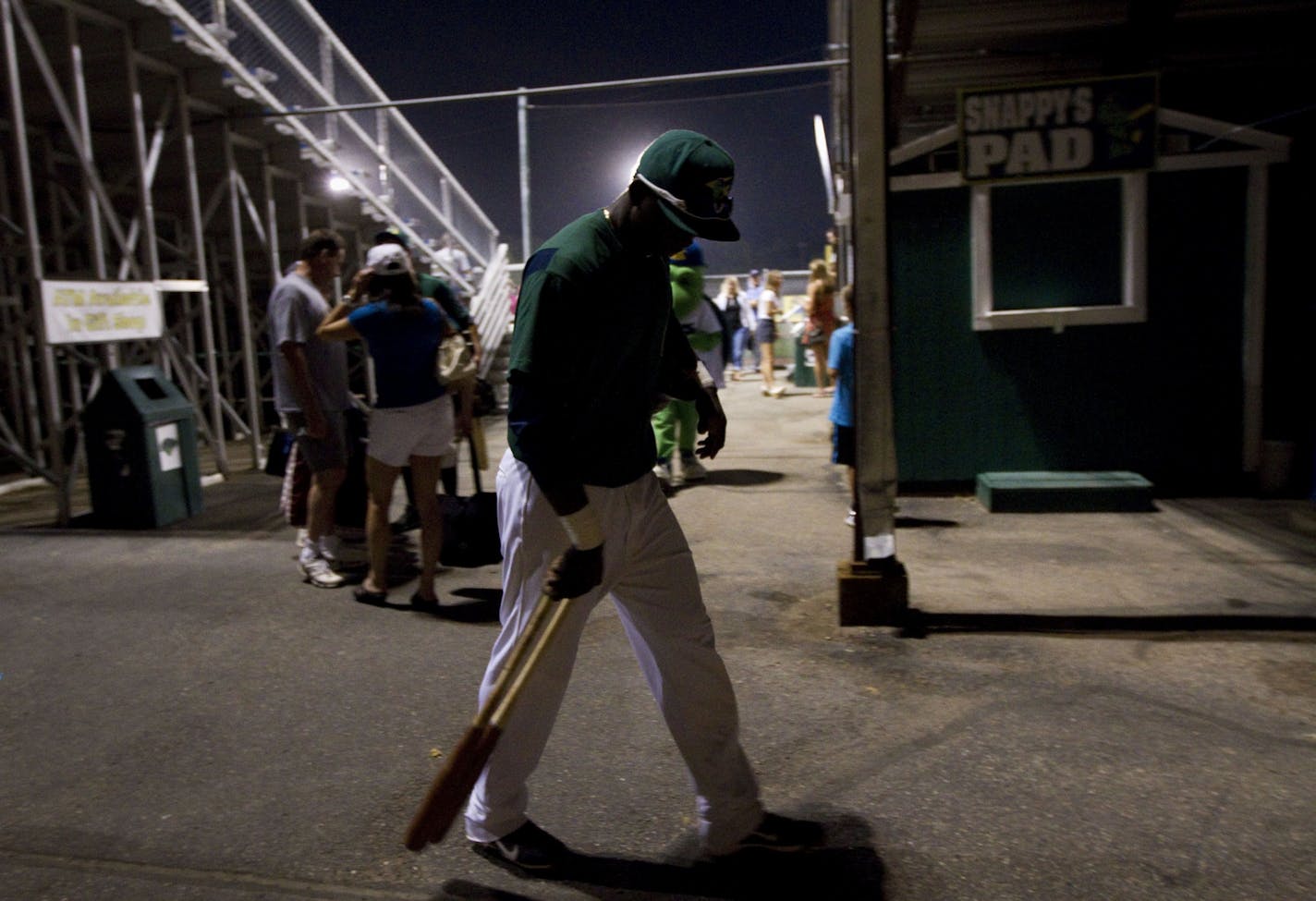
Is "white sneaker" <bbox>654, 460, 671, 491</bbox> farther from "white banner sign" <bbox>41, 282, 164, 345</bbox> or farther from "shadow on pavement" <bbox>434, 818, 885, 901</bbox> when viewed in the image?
"shadow on pavement" <bbox>434, 818, 885, 901</bbox>

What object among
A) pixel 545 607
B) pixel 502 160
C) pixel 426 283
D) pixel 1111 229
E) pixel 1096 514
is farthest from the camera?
pixel 502 160

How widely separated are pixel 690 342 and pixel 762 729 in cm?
432

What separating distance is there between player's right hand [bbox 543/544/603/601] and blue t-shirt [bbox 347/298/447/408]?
290cm

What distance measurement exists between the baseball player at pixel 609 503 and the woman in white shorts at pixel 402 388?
99.9 inches

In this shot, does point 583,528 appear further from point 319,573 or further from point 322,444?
point 319,573

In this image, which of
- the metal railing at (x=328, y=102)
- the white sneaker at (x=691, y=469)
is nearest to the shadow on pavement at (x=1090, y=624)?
the white sneaker at (x=691, y=469)

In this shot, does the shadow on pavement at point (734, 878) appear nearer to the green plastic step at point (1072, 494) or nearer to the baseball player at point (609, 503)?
the baseball player at point (609, 503)

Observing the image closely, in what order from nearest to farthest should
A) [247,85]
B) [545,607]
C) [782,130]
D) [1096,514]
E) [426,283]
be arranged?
[545,607]
[426,283]
[1096,514]
[247,85]
[782,130]

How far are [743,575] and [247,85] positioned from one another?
741 centimetres

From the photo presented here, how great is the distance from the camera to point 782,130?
6612 cm

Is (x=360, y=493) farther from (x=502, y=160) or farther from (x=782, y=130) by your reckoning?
(x=782, y=130)

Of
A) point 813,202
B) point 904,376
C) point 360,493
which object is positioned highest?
point 813,202

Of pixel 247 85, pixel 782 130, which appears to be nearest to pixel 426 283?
pixel 247 85

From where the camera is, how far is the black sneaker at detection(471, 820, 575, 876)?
3055 millimetres
